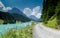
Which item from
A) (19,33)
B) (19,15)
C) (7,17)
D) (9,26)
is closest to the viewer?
(19,33)

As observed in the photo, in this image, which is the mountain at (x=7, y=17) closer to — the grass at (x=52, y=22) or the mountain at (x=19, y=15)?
the mountain at (x=19, y=15)

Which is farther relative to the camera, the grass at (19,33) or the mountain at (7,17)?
the mountain at (7,17)

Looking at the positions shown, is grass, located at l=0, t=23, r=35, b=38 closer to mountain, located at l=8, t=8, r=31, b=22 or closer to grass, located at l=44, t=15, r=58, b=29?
mountain, located at l=8, t=8, r=31, b=22

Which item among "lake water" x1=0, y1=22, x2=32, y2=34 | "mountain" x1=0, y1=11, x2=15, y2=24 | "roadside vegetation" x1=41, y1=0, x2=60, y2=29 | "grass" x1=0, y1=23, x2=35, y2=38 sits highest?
"roadside vegetation" x1=41, y1=0, x2=60, y2=29

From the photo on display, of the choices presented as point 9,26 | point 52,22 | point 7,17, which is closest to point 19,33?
point 9,26

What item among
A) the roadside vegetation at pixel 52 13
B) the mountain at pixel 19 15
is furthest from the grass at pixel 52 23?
the mountain at pixel 19 15

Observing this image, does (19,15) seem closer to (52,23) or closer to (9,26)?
(9,26)

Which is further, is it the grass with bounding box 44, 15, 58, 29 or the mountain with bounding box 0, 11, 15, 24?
the mountain with bounding box 0, 11, 15, 24

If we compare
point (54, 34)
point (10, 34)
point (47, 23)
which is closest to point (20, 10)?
point (10, 34)

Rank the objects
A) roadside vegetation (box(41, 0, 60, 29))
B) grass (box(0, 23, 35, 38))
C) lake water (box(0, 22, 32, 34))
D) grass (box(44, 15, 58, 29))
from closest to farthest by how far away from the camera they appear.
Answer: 1. roadside vegetation (box(41, 0, 60, 29))
2. grass (box(44, 15, 58, 29))
3. grass (box(0, 23, 35, 38))
4. lake water (box(0, 22, 32, 34))

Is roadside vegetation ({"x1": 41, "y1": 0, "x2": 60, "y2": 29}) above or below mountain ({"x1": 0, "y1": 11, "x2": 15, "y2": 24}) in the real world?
above

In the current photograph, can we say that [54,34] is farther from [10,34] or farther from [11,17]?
[11,17]

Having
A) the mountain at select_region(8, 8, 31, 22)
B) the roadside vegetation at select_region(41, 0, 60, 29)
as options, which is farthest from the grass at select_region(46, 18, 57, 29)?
the mountain at select_region(8, 8, 31, 22)

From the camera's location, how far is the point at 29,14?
11.2 meters
